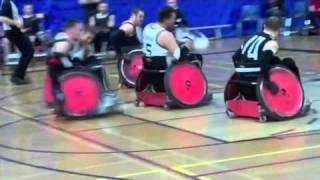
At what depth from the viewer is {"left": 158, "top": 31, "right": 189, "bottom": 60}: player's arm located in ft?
35.0

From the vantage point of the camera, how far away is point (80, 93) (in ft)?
33.8

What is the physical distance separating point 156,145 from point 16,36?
22.8 ft

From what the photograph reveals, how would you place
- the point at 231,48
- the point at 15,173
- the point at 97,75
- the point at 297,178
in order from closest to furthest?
the point at 297,178
the point at 15,173
the point at 97,75
the point at 231,48

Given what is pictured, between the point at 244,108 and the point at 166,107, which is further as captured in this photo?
the point at 166,107

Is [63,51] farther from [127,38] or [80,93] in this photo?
[127,38]

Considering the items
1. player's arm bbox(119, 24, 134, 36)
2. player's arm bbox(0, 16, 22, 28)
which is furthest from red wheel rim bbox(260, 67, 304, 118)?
player's arm bbox(0, 16, 22, 28)

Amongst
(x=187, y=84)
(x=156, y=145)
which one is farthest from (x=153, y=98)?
(x=156, y=145)

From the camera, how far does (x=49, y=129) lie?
382 inches

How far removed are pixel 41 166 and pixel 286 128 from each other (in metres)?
3.24

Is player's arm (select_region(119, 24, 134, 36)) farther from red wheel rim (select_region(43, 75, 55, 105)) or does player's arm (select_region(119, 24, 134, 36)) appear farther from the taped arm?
red wheel rim (select_region(43, 75, 55, 105))

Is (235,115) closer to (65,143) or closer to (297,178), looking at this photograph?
(65,143)

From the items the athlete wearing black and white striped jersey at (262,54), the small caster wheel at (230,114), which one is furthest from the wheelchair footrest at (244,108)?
the athlete wearing black and white striped jersey at (262,54)

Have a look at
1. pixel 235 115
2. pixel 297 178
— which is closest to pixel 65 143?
pixel 235 115

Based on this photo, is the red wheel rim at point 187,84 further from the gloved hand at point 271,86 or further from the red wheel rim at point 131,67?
the red wheel rim at point 131,67
